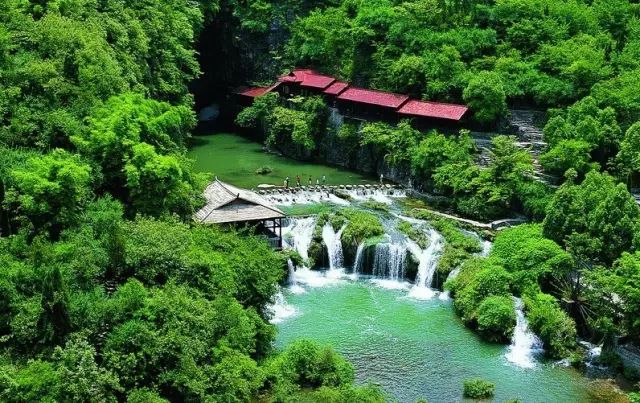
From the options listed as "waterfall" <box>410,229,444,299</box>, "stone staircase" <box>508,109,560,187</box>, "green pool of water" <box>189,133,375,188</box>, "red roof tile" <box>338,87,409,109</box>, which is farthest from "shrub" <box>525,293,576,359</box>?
"red roof tile" <box>338,87,409,109</box>

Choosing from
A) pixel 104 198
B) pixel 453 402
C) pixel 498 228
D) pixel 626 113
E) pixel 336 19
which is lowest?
pixel 453 402

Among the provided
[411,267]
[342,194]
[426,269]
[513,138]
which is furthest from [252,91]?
[426,269]

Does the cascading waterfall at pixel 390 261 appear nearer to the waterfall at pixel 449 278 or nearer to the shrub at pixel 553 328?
the waterfall at pixel 449 278

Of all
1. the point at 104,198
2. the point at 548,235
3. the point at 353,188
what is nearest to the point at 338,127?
the point at 353,188

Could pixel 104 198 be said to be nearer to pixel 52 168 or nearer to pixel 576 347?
pixel 52 168

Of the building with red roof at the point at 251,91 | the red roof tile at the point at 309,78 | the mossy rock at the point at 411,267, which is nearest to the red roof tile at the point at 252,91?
the building with red roof at the point at 251,91

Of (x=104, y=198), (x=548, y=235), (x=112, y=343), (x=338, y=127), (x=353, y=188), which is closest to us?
(x=112, y=343)
